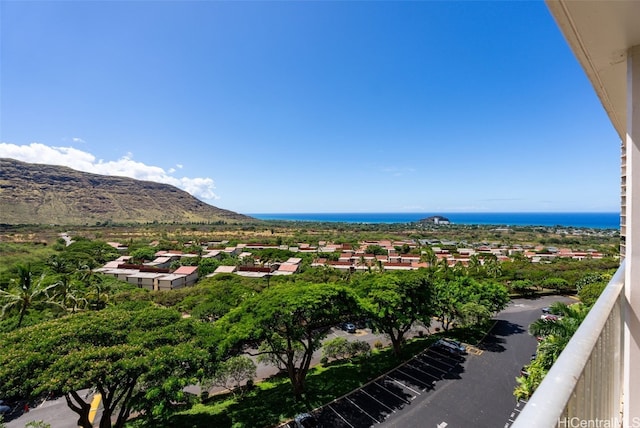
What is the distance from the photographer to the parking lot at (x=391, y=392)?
434 inches

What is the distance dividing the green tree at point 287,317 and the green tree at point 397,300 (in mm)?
1688

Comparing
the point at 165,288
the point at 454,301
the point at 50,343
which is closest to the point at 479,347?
the point at 454,301

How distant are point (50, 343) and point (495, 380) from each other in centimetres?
1751

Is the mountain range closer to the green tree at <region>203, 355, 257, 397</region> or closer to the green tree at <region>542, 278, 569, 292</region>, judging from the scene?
the green tree at <region>203, 355, 257, 397</region>

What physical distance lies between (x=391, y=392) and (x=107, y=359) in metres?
10.9

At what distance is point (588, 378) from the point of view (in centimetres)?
129

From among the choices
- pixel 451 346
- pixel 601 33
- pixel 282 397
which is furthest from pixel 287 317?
pixel 601 33

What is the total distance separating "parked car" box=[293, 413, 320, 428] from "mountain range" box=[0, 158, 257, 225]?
105460 mm

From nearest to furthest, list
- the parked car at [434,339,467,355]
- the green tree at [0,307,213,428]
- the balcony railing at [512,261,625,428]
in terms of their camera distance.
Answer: the balcony railing at [512,261,625,428], the green tree at [0,307,213,428], the parked car at [434,339,467,355]

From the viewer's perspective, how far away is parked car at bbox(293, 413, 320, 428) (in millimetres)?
10609

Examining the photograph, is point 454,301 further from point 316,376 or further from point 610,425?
point 610,425

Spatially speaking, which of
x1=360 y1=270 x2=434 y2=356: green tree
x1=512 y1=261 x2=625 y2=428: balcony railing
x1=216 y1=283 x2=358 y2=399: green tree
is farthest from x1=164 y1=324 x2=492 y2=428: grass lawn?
x1=512 y1=261 x2=625 y2=428: balcony railing

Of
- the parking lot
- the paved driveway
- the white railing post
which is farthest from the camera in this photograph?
the parking lot

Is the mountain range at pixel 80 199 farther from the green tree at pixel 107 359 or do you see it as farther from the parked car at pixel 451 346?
the parked car at pixel 451 346
